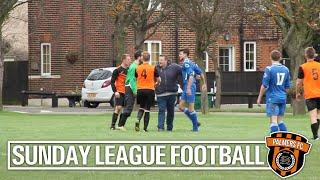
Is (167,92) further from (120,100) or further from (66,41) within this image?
(66,41)

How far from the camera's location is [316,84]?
1955 centimetres

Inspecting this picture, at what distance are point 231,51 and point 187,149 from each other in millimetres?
33690

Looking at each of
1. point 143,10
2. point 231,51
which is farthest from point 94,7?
point 231,51

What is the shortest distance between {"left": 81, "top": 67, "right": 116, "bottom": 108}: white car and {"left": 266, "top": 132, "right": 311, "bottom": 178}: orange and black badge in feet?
92.2

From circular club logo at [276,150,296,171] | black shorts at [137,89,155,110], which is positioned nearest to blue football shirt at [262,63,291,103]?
black shorts at [137,89,155,110]

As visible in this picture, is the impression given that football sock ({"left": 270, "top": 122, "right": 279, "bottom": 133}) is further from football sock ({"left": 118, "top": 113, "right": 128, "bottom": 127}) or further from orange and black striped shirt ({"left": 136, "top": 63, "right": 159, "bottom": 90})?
football sock ({"left": 118, "top": 113, "right": 128, "bottom": 127})

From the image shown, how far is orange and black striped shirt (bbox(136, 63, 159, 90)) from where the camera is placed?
2191 centimetres

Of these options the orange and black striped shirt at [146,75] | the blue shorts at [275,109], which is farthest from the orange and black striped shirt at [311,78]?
the orange and black striped shirt at [146,75]

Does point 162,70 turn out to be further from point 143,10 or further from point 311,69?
point 143,10

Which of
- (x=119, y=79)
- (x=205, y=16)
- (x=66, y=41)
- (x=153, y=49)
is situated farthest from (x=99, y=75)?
(x=119, y=79)

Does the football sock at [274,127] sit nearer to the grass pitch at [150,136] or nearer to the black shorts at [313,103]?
the grass pitch at [150,136]

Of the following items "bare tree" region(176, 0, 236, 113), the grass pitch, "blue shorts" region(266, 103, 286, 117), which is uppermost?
"bare tree" region(176, 0, 236, 113)

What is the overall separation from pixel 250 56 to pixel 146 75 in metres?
27.6

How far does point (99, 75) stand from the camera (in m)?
41.4
